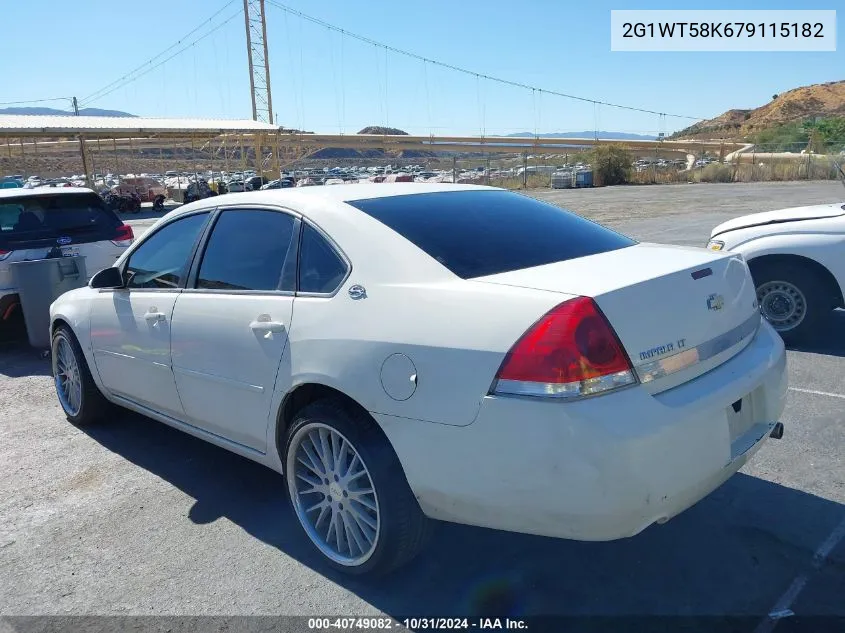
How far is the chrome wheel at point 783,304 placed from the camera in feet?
20.0

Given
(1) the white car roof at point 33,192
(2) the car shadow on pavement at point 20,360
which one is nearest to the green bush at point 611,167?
(1) the white car roof at point 33,192

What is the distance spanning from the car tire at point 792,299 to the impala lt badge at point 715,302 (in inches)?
136

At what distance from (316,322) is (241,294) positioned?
656 millimetres

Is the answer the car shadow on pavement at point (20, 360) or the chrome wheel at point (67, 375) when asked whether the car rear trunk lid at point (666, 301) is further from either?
the car shadow on pavement at point (20, 360)

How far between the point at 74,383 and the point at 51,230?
3.01 metres

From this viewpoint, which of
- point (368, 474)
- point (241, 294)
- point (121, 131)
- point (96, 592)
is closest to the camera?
point (368, 474)

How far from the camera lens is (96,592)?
306cm

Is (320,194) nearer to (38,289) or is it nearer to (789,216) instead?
(38,289)

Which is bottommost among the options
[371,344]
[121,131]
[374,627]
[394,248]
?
[374,627]

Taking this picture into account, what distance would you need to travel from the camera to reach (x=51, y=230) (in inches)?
291

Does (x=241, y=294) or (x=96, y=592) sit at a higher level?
(x=241, y=294)

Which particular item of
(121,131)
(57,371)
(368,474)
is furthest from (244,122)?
(368,474)

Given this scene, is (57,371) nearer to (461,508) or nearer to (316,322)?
(316,322)

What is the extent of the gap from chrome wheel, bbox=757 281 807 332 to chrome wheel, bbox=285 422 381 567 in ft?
14.6
